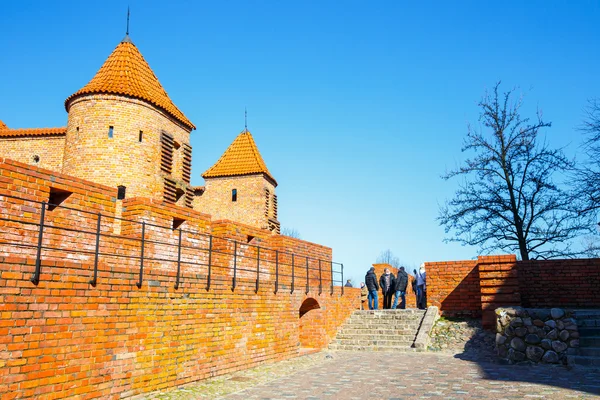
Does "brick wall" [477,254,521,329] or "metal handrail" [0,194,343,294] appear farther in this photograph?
"brick wall" [477,254,521,329]

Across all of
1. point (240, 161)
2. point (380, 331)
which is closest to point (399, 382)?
point (380, 331)

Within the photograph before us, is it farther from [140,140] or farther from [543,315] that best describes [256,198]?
[543,315]

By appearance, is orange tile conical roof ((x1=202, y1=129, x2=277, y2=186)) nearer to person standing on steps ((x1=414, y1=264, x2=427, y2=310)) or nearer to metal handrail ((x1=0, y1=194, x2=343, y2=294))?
person standing on steps ((x1=414, y1=264, x2=427, y2=310))

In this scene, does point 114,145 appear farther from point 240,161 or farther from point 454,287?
point 454,287

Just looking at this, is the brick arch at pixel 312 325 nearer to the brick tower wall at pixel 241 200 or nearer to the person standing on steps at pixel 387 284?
the person standing on steps at pixel 387 284

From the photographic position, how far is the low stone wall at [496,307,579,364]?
1003cm

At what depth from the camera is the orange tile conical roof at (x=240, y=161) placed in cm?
2994

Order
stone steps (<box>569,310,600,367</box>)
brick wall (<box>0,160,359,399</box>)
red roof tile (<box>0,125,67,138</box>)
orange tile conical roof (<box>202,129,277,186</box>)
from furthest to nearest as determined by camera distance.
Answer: orange tile conical roof (<box>202,129,277,186</box>) → red roof tile (<box>0,125,67,138</box>) → stone steps (<box>569,310,600,367</box>) → brick wall (<box>0,160,359,399</box>)

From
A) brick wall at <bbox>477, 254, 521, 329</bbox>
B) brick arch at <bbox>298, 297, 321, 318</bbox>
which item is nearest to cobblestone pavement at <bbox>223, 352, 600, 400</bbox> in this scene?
brick wall at <bbox>477, 254, 521, 329</bbox>

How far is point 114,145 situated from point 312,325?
10617 millimetres

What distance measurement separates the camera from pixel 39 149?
21.7m

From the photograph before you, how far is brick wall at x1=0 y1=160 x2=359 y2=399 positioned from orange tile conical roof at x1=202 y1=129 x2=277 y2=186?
18.1m

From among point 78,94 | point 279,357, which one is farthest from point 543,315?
point 78,94

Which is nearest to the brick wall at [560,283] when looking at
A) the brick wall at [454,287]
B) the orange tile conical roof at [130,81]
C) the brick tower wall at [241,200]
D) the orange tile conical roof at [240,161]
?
the brick wall at [454,287]
